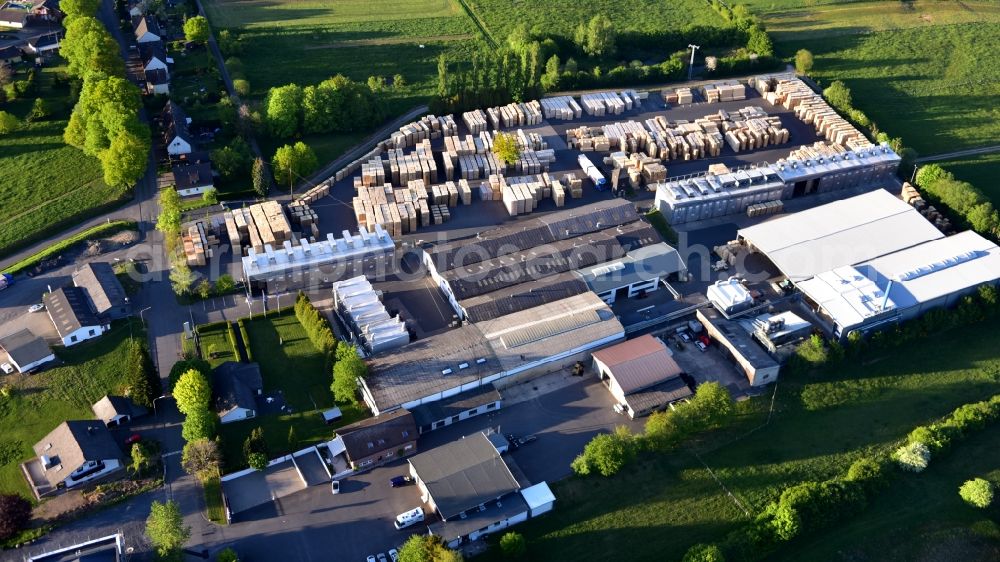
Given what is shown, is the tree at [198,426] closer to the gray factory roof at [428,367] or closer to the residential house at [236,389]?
the residential house at [236,389]

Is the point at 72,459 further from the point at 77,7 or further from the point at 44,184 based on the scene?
the point at 77,7

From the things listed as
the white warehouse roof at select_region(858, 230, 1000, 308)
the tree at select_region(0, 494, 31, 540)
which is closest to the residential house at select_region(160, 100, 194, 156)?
the tree at select_region(0, 494, 31, 540)

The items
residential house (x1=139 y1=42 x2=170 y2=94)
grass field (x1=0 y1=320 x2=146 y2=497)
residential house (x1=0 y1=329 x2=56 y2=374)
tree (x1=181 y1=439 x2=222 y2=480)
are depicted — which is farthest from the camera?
residential house (x1=139 y1=42 x2=170 y2=94)

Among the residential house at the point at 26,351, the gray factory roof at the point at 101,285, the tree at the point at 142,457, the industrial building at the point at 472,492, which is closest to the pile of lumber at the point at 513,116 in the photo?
the gray factory roof at the point at 101,285

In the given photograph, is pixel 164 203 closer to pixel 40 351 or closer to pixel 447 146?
pixel 40 351

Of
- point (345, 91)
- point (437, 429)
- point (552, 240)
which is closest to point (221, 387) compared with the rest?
point (437, 429)

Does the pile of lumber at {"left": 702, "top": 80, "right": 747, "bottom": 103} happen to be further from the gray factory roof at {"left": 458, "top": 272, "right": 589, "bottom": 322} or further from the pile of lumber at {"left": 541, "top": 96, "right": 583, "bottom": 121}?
the gray factory roof at {"left": 458, "top": 272, "right": 589, "bottom": 322}
